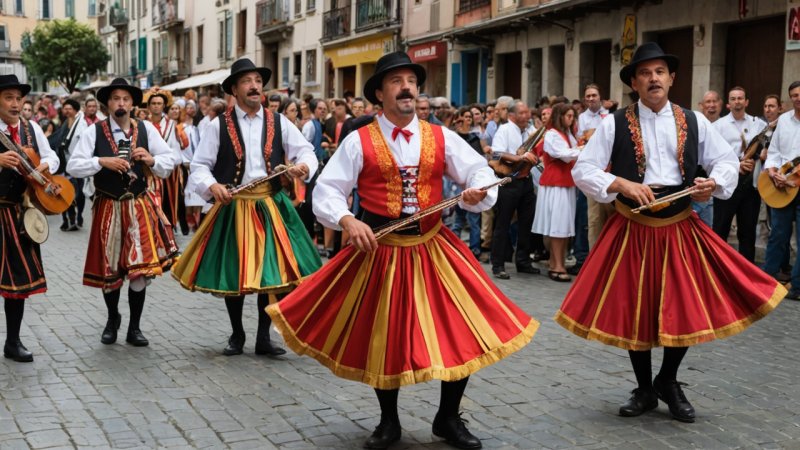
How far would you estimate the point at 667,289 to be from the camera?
543cm

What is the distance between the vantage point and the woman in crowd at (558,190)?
11.1 metres

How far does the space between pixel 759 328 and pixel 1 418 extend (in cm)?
586

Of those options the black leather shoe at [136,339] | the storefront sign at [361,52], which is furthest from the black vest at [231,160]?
the storefront sign at [361,52]

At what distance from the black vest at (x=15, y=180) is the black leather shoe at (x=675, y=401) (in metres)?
4.33

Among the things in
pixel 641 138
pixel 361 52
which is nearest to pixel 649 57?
pixel 641 138

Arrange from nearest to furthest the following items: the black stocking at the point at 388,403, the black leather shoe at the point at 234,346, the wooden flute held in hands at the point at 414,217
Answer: the wooden flute held in hands at the point at 414,217, the black stocking at the point at 388,403, the black leather shoe at the point at 234,346

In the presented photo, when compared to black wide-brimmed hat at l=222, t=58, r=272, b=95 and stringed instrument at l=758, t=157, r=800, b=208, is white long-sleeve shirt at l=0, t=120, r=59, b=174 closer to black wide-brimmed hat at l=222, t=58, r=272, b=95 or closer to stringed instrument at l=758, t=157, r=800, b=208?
black wide-brimmed hat at l=222, t=58, r=272, b=95

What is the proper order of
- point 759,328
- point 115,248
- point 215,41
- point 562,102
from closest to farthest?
1. point 115,248
2. point 759,328
3. point 562,102
4. point 215,41

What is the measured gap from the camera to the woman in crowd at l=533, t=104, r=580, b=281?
1110 centimetres

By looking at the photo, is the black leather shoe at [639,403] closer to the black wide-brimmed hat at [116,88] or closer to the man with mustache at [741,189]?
the black wide-brimmed hat at [116,88]

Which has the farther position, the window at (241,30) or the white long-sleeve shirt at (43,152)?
the window at (241,30)

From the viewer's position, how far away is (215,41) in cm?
5006

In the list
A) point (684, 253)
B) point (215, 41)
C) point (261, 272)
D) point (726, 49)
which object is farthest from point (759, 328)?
point (215, 41)

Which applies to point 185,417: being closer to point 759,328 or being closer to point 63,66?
point 759,328
